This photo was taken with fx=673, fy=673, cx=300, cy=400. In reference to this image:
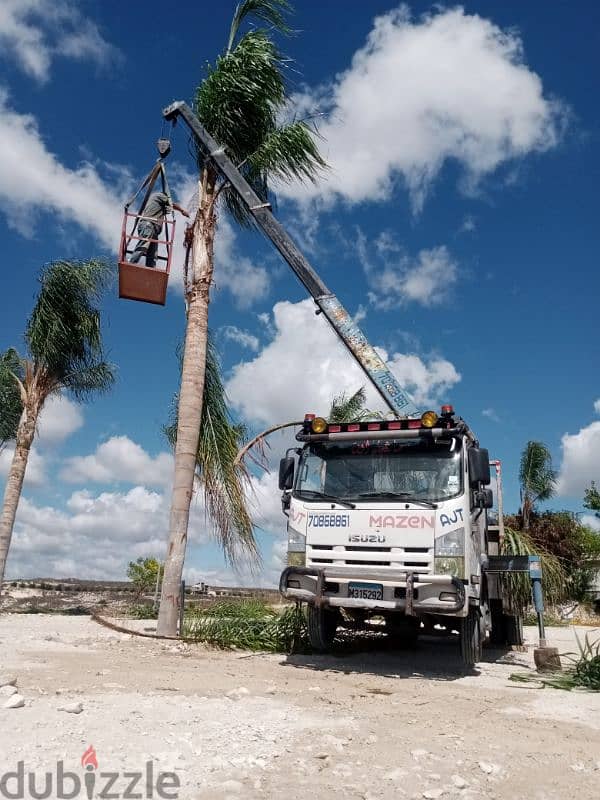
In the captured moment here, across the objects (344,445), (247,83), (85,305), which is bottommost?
(344,445)

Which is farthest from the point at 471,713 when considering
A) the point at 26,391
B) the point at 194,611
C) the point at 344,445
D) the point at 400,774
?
the point at 26,391

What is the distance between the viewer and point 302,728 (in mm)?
4816

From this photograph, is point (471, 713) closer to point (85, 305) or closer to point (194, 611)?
point (194, 611)

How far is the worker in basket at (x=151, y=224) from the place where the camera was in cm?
1014

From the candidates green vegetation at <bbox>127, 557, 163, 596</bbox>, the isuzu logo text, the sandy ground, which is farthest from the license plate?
green vegetation at <bbox>127, 557, 163, 596</bbox>

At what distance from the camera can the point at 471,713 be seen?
5.73 meters

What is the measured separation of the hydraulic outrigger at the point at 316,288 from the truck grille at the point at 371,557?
91.3 inches

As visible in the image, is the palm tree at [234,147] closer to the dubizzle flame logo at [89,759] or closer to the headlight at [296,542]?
the headlight at [296,542]

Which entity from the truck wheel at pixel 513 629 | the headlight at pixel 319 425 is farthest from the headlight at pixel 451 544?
the truck wheel at pixel 513 629

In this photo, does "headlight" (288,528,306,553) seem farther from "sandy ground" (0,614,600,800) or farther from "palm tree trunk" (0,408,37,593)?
"palm tree trunk" (0,408,37,593)

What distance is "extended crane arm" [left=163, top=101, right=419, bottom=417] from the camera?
10508 millimetres

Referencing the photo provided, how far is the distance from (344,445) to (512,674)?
340cm

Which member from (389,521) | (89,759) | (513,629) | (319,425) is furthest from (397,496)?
(513,629)
